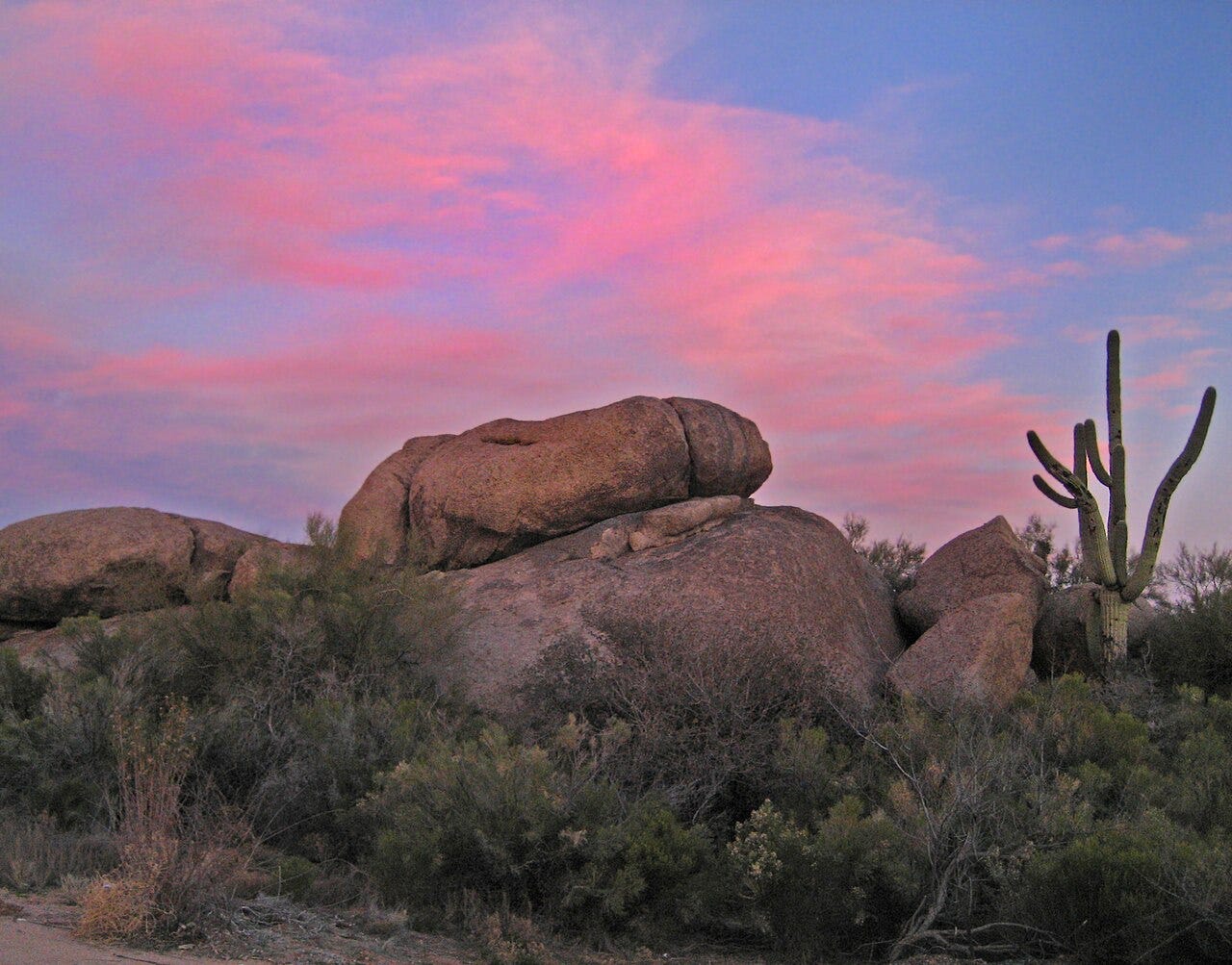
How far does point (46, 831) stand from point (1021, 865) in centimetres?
792

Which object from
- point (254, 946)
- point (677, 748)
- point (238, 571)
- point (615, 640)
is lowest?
point (254, 946)

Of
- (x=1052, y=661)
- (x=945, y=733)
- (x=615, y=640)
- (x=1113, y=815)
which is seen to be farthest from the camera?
(x=1052, y=661)

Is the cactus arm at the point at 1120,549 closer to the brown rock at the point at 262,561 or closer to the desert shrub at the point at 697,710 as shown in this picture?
the desert shrub at the point at 697,710

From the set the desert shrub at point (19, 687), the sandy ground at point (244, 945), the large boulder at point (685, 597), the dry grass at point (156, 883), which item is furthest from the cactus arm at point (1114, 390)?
the desert shrub at point (19, 687)

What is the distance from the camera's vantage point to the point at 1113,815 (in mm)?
9289

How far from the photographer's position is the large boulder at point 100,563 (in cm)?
1586

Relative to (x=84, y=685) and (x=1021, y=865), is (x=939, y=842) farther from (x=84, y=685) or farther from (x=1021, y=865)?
(x=84, y=685)

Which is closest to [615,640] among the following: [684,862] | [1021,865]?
[684,862]

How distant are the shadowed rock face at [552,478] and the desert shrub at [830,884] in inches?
275

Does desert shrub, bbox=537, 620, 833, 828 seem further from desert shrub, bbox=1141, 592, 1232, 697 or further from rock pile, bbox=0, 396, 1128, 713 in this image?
desert shrub, bbox=1141, 592, 1232, 697

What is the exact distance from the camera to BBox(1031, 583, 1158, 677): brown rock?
14578 mm

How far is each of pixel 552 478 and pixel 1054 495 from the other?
6.74m

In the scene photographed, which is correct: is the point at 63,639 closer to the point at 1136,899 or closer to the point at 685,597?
the point at 685,597

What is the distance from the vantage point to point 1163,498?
14.9 metres
